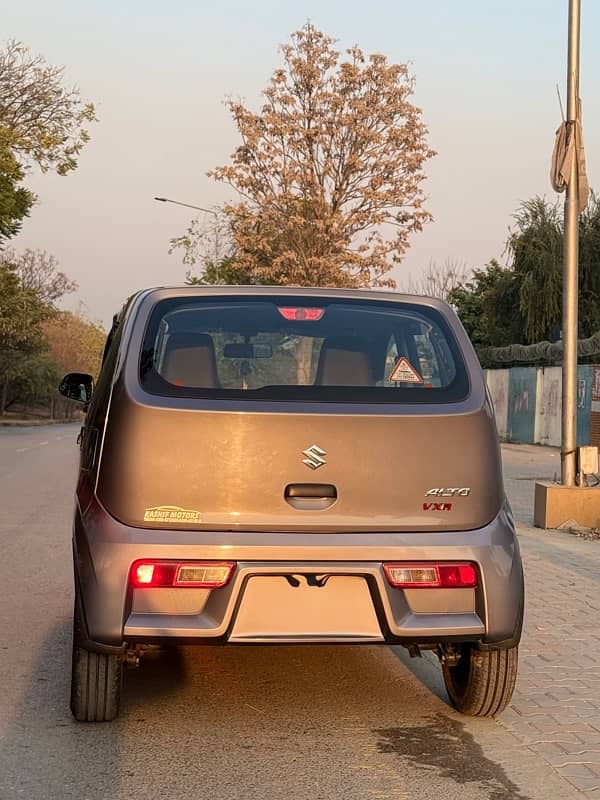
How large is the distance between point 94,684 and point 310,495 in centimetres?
120

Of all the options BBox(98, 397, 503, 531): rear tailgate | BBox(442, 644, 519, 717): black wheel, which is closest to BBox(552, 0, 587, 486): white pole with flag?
BBox(442, 644, 519, 717): black wheel

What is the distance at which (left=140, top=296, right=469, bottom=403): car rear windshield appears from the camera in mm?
4730

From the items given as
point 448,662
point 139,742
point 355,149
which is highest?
point 355,149

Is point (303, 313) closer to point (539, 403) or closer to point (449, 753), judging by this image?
point (449, 753)

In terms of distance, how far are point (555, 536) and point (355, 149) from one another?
102 feet

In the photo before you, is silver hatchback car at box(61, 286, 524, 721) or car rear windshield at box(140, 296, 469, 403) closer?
silver hatchback car at box(61, 286, 524, 721)

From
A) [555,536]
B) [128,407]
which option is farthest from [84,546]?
[555,536]

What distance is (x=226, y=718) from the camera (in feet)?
16.7

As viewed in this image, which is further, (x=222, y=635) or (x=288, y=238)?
(x=288, y=238)

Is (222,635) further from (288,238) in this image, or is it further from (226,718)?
(288,238)

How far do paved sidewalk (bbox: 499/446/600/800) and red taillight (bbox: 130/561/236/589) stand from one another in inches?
56.8

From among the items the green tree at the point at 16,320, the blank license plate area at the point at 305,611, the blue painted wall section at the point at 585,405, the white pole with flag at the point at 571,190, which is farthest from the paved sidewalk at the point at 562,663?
the green tree at the point at 16,320

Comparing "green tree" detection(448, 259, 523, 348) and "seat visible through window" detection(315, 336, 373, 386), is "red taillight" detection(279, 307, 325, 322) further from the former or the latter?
"green tree" detection(448, 259, 523, 348)

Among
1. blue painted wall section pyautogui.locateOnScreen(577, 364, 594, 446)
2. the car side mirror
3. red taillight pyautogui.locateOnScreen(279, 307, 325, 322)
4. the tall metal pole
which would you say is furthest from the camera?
blue painted wall section pyautogui.locateOnScreen(577, 364, 594, 446)
